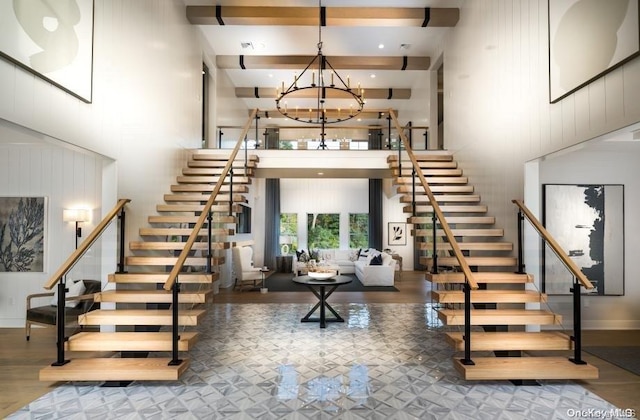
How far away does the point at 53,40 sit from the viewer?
3.79 metres

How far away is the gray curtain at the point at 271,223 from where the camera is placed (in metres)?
14.3

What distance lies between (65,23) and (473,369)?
17.2 ft

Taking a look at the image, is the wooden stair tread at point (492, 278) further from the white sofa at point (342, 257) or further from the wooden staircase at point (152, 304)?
the white sofa at point (342, 257)

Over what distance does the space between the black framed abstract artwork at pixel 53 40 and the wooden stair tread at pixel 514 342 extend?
4.72 meters

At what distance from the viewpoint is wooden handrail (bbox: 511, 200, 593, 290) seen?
3863 millimetres

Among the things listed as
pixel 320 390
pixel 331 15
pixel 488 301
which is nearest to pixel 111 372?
pixel 320 390

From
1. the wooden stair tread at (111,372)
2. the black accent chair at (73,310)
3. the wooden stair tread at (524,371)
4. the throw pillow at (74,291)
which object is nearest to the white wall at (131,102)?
the black accent chair at (73,310)

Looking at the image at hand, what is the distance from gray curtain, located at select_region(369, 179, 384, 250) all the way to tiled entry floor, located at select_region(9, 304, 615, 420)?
9.28 metres

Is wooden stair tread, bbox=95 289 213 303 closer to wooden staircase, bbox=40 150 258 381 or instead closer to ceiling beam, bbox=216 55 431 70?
wooden staircase, bbox=40 150 258 381

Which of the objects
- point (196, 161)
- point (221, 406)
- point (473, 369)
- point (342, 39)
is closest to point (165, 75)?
point (196, 161)

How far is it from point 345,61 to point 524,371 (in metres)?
8.10

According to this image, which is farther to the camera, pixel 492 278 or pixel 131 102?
pixel 131 102

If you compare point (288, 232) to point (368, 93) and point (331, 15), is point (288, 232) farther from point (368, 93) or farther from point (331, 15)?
point (331, 15)

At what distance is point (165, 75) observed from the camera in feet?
21.7
